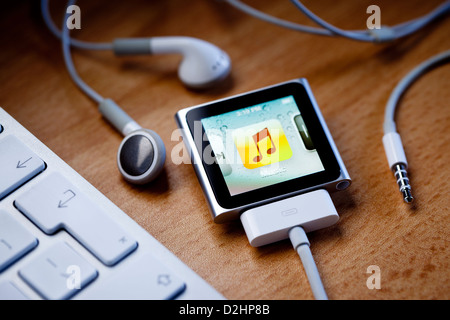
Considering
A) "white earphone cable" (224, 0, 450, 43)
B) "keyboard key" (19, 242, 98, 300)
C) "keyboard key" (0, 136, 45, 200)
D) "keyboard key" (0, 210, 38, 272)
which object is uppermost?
"keyboard key" (0, 136, 45, 200)

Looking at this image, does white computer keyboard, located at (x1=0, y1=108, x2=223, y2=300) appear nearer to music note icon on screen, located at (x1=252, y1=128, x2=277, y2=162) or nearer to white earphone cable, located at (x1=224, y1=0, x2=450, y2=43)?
music note icon on screen, located at (x1=252, y1=128, x2=277, y2=162)

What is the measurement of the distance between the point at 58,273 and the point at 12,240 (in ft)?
0.18

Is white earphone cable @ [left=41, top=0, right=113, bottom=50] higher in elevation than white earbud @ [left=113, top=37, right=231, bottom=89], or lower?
higher

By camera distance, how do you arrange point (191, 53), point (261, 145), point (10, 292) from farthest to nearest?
point (191, 53)
point (261, 145)
point (10, 292)

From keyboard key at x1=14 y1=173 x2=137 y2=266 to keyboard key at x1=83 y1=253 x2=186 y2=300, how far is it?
18 millimetres

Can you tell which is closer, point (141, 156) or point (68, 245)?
point (68, 245)

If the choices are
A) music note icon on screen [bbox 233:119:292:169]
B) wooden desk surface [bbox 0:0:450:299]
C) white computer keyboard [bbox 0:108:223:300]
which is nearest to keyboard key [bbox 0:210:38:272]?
white computer keyboard [bbox 0:108:223:300]

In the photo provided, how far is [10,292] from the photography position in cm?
38

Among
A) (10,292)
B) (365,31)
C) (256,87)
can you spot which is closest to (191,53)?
(256,87)

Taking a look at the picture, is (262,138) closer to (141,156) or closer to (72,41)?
(141,156)

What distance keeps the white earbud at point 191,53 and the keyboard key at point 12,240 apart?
0.92 ft

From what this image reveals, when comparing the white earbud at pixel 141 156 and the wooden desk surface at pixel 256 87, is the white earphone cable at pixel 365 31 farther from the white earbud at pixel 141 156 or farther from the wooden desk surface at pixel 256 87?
the white earbud at pixel 141 156

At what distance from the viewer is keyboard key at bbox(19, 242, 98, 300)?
1.24ft
